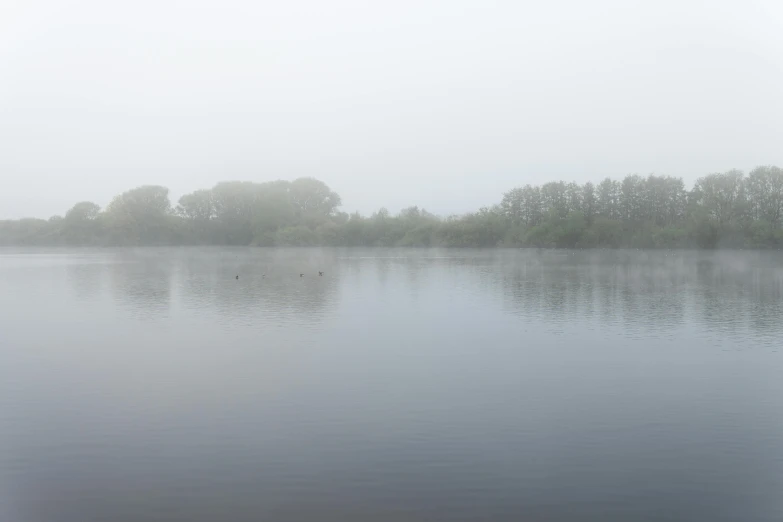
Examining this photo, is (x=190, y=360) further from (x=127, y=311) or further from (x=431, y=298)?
(x=431, y=298)

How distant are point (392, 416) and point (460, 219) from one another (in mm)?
117799

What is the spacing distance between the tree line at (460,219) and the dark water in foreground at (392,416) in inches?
3041

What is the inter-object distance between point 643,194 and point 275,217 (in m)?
68.8

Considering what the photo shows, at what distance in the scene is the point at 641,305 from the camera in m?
32.0

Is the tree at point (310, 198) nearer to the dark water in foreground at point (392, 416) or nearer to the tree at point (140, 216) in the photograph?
the tree at point (140, 216)

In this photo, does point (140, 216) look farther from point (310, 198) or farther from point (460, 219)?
point (460, 219)

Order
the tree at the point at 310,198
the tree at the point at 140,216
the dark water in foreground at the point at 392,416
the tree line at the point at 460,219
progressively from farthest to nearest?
the tree at the point at 310,198
the tree at the point at 140,216
the tree line at the point at 460,219
the dark water in foreground at the point at 392,416

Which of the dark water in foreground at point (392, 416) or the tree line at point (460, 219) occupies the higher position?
→ the tree line at point (460, 219)

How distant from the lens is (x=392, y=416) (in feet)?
42.4

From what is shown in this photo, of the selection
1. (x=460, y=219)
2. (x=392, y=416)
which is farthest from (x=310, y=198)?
(x=392, y=416)

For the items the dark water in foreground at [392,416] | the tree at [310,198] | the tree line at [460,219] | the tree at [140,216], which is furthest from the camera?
the tree at [310,198]

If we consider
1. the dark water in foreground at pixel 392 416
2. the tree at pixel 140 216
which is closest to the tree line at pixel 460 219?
the tree at pixel 140 216

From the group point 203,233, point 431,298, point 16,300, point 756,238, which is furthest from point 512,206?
point 16,300

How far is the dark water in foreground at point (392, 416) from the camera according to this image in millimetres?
9133
